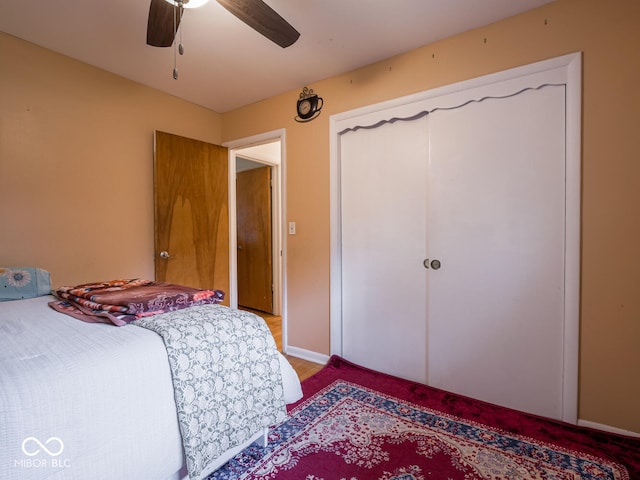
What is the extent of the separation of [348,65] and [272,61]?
0.59 meters

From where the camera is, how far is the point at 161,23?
1598 millimetres

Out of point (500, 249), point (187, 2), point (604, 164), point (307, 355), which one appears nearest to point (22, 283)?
point (187, 2)

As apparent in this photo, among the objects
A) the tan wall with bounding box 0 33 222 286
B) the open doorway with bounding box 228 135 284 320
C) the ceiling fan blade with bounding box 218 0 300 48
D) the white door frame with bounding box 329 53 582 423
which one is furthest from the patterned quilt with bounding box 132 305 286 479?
the open doorway with bounding box 228 135 284 320

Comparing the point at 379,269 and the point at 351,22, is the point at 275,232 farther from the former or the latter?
the point at 351,22

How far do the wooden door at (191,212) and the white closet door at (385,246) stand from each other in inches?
55.7

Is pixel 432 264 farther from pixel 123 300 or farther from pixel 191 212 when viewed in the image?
pixel 191 212

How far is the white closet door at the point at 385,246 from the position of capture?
2301 mm

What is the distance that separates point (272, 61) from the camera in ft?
7.89

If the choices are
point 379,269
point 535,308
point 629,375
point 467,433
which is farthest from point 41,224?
point 629,375

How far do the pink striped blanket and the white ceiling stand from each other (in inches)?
63.2

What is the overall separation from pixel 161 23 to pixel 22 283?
5.66ft

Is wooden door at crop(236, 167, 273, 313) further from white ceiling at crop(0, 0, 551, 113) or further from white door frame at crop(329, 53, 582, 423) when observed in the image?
white door frame at crop(329, 53, 582, 423)

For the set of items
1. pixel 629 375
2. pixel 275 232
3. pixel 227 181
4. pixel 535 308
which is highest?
pixel 227 181

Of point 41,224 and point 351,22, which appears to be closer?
point 351,22
